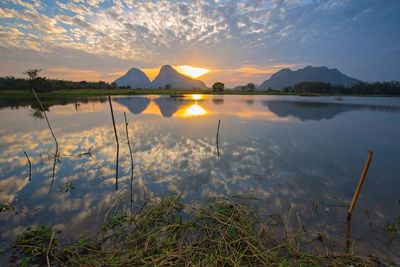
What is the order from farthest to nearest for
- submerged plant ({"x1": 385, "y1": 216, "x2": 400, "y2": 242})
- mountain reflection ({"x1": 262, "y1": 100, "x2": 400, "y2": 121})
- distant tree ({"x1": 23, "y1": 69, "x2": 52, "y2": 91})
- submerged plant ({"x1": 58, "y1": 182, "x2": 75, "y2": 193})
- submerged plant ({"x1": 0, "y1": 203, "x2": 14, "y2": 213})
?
distant tree ({"x1": 23, "y1": 69, "x2": 52, "y2": 91})
mountain reflection ({"x1": 262, "y1": 100, "x2": 400, "y2": 121})
submerged plant ({"x1": 58, "y1": 182, "x2": 75, "y2": 193})
submerged plant ({"x1": 0, "y1": 203, "x2": 14, "y2": 213})
submerged plant ({"x1": 385, "y1": 216, "x2": 400, "y2": 242})

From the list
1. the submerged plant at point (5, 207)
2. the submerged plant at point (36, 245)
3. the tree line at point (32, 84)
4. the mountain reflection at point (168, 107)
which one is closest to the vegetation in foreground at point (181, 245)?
the submerged plant at point (36, 245)

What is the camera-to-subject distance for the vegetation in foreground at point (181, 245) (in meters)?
3.75

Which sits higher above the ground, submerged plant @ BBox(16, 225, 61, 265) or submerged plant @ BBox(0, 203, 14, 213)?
submerged plant @ BBox(16, 225, 61, 265)

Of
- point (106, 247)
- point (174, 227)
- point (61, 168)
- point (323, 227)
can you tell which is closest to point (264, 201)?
point (323, 227)

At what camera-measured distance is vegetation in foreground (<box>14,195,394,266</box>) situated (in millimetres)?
3746

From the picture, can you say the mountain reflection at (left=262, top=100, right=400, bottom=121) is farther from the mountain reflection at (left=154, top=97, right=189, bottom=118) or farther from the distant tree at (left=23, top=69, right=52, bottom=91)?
the distant tree at (left=23, top=69, right=52, bottom=91)

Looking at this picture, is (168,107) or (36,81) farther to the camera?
(36,81)

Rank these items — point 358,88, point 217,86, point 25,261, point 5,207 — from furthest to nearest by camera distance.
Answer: point 217,86 → point 358,88 → point 5,207 → point 25,261

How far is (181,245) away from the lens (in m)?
4.13

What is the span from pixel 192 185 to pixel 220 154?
13.2 ft

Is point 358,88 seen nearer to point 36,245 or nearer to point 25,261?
point 36,245

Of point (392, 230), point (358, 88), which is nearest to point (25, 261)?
point (392, 230)

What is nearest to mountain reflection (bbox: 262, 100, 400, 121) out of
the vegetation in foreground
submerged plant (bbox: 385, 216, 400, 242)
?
submerged plant (bbox: 385, 216, 400, 242)

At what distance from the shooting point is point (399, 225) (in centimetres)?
521
